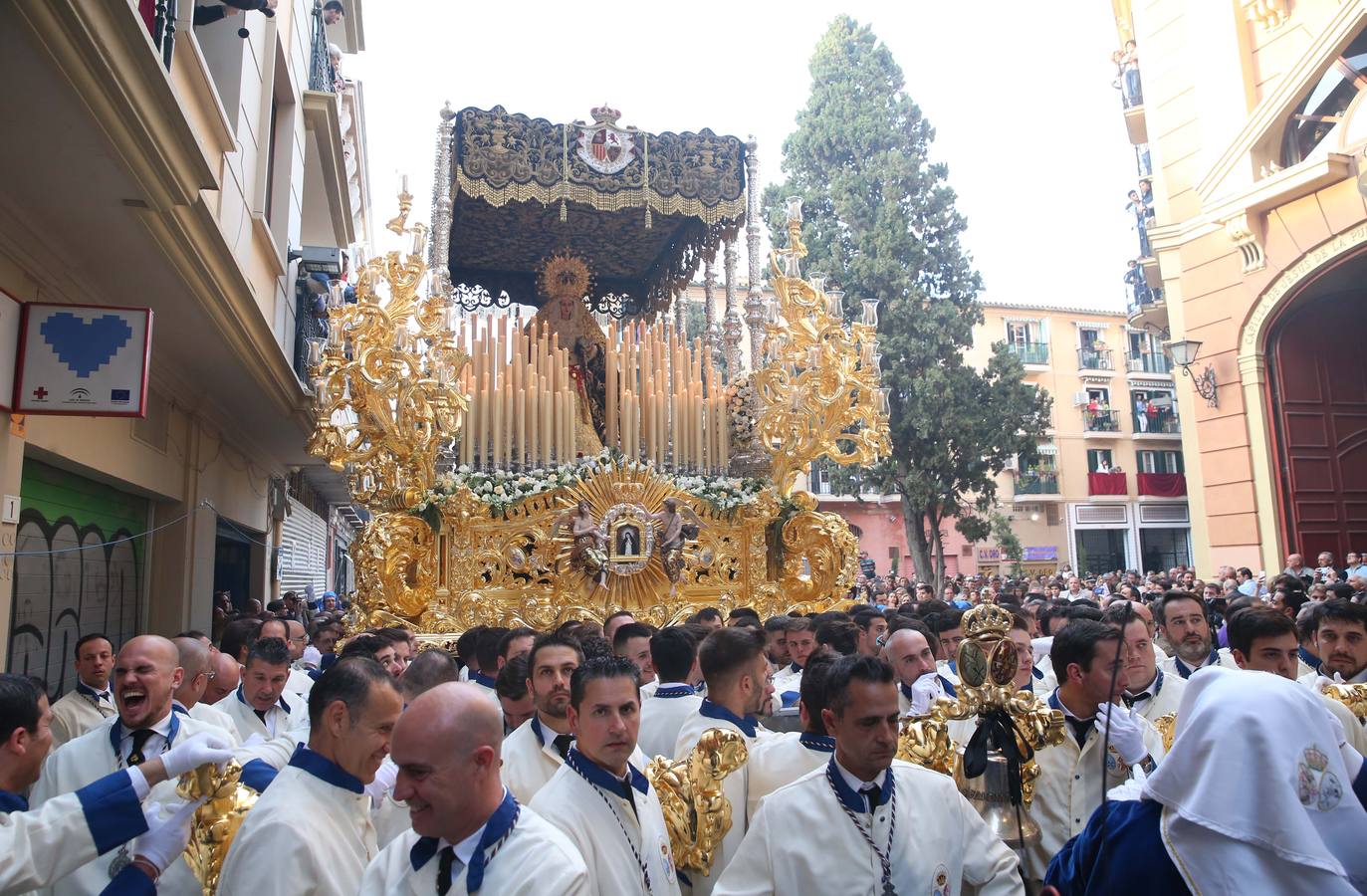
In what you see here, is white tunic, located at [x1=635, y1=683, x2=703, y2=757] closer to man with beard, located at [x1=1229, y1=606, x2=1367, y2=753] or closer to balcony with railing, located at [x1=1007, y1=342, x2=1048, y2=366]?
man with beard, located at [x1=1229, y1=606, x2=1367, y2=753]

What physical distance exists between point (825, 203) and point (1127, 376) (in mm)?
15153

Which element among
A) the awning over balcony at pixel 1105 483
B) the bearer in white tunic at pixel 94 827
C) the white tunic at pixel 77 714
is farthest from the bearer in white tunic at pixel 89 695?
the awning over balcony at pixel 1105 483

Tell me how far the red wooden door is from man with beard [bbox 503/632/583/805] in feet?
43.7

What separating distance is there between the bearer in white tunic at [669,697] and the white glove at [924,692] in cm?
105

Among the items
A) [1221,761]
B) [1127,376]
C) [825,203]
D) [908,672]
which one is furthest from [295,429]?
[1127,376]

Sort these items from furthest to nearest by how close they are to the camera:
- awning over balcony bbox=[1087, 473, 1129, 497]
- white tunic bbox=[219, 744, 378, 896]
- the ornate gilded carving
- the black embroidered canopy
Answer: awning over balcony bbox=[1087, 473, 1129, 497] < the black embroidered canopy < the ornate gilded carving < white tunic bbox=[219, 744, 378, 896]

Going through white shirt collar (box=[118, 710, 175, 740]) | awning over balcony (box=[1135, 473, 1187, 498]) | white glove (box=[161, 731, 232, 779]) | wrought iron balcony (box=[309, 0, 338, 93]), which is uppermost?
wrought iron balcony (box=[309, 0, 338, 93])

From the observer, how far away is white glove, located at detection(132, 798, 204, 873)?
2.62 meters

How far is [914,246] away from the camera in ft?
69.4

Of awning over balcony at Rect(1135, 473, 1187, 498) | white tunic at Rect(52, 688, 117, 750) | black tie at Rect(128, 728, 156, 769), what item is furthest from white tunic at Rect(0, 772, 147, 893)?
awning over balcony at Rect(1135, 473, 1187, 498)

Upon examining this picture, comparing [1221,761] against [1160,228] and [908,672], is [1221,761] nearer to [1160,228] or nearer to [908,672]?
[908,672]

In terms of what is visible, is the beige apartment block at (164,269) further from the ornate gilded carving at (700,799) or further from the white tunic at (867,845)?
the white tunic at (867,845)

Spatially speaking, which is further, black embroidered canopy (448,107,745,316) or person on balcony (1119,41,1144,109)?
person on balcony (1119,41,1144,109)

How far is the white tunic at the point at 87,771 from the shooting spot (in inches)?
122
